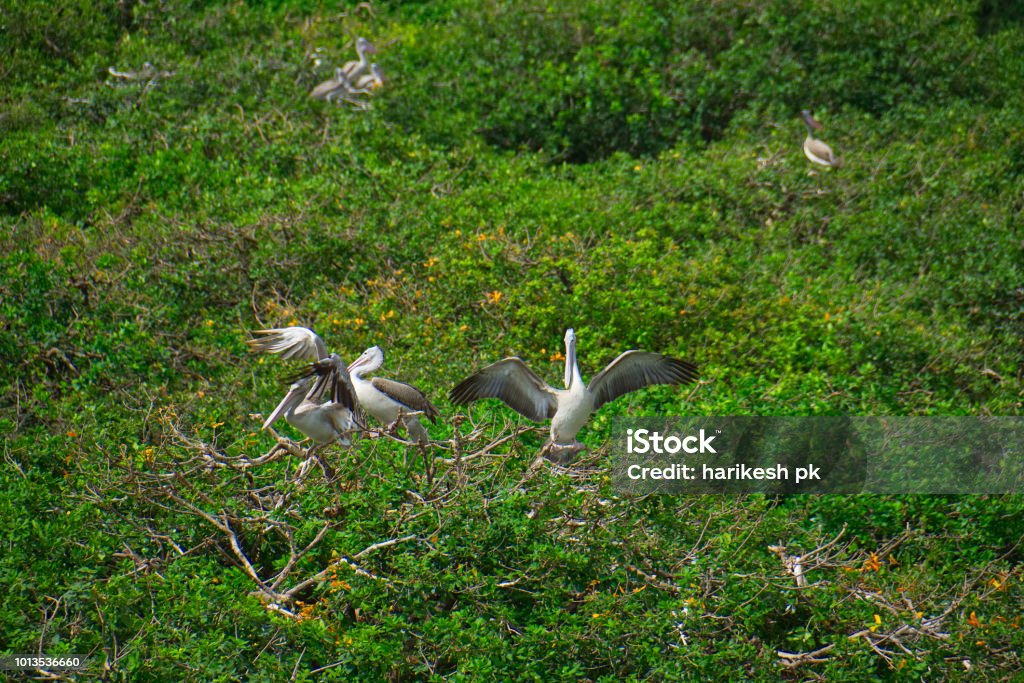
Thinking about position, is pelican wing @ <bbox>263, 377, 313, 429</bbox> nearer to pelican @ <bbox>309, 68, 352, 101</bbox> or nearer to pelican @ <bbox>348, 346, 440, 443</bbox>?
pelican @ <bbox>348, 346, 440, 443</bbox>

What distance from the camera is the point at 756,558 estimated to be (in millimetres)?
7246

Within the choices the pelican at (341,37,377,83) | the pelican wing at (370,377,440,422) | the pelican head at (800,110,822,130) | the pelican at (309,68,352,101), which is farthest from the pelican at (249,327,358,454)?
the pelican head at (800,110,822,130)

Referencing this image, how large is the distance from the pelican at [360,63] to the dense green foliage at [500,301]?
0.99ft

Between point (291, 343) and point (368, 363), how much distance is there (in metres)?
0.57

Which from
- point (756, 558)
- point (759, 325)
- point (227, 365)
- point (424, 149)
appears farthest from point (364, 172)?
point (756, 558)

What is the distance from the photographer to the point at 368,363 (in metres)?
8.42

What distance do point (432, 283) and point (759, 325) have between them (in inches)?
117

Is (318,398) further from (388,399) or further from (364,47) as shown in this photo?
(364,47)

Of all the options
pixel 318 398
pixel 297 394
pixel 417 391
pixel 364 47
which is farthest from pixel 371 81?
pixel 318 398

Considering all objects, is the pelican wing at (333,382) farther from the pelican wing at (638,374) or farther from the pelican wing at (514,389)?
the pelican wing at (638,374)

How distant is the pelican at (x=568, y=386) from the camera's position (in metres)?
8.02

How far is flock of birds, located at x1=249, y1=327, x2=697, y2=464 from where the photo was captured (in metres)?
7.75

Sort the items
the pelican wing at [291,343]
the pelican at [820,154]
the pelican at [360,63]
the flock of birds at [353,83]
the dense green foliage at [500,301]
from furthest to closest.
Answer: the pelican at [360,63] → the flock of birds at [353,83] → the pelican at [820,154] → the pelican wing at [291,343] → the dense green foliage at [500,301]

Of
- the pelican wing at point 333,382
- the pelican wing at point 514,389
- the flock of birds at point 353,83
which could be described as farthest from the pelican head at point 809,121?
the pelican wing at point 333,382
